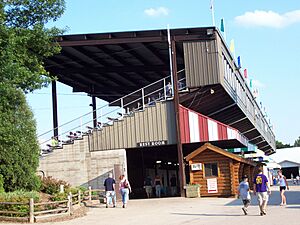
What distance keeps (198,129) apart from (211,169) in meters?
2.56

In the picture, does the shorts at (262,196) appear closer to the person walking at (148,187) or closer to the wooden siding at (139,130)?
the wooden siding at (139,130)

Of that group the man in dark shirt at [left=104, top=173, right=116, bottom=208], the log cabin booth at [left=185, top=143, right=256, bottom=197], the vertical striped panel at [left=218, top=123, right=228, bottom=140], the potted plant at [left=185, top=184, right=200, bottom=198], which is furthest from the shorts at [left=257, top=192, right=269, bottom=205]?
the vertical striped panel at [left=218, top=123, right=228, bottom=140]

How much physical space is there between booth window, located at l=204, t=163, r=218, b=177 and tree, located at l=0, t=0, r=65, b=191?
427 inches

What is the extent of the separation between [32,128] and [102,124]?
31.9 ft

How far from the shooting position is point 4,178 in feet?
80.7

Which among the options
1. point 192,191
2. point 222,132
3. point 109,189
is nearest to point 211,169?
point 192,191

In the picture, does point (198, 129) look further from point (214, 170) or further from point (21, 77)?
point (21, 77)

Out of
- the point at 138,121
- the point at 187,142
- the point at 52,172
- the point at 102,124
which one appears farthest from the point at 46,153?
the point at 187,142

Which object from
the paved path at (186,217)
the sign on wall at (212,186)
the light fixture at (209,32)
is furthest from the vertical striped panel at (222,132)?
the paved path at (186,217)

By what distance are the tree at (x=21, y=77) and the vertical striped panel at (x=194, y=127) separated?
10566 mm

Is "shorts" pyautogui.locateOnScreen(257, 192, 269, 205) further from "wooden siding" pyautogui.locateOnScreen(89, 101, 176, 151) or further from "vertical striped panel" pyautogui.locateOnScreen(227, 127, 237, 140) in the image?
"vertical striped panel" pyautogui.locateOnScreen(227, 127, 237, 140)

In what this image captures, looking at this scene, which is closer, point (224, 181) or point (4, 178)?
point (4, 178)

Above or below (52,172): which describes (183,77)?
above

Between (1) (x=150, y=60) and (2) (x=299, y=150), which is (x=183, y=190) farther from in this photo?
(2) (x=299, y=150)
